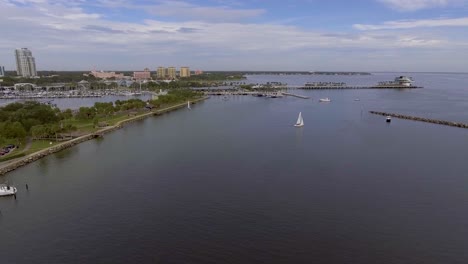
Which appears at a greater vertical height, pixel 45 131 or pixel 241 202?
pixel 45 131

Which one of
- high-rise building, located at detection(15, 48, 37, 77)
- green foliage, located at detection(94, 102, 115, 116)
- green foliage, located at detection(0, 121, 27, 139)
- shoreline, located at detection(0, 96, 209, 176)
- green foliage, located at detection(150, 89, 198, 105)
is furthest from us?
high-rise building, located at detection(15, 48, 37, 77)

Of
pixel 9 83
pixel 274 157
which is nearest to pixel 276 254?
pixel 274 157

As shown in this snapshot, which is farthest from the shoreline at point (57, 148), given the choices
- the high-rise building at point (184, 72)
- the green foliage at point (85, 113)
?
the high-rise building at point (184, 72)

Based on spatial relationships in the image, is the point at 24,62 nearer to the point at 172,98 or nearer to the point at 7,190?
the point at 172,98

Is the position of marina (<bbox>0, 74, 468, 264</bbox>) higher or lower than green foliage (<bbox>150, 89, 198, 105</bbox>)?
lower

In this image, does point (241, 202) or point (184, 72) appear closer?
point (241, 202)

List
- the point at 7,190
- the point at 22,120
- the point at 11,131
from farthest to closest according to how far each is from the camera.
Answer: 1. the point at 22,120
2. the point at 11,131
3. the point at 7,190

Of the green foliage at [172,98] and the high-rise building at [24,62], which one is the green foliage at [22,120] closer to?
the green foliage at [172,98]

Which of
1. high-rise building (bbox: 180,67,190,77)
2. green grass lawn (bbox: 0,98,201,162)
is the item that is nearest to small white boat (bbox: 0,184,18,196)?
green grass lawn (bbox: 0,98,201,162)

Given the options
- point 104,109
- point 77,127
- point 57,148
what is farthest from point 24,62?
point 57,148

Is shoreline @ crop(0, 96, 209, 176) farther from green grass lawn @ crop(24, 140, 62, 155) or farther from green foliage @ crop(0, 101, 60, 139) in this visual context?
green foliage @ crop(0, 101, 60, 139)
